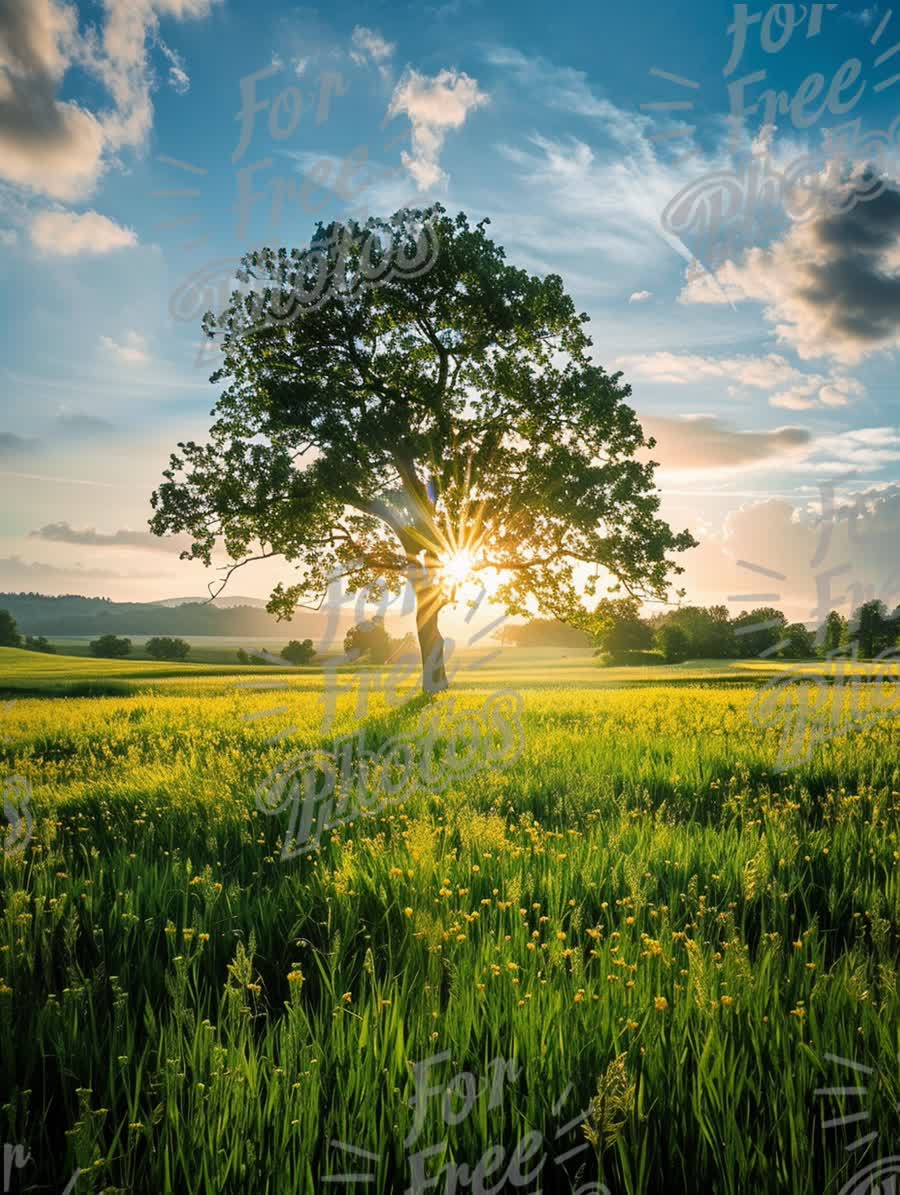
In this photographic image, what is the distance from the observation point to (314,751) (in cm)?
901

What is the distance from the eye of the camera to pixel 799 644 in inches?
2746

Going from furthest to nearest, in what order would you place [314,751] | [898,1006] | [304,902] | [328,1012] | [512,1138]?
[314,751], [304,902], [328,1012], [898,1006], [512,1138]

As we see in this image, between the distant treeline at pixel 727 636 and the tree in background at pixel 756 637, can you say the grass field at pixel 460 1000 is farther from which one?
the tree in background at pixel 756 637

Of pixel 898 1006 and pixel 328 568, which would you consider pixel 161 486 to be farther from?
pixel 898 1006

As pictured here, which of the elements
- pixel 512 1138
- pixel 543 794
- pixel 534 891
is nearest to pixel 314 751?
pixel 543 794

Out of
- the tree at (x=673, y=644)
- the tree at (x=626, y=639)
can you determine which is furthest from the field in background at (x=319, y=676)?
the tree at (x=673, y=644)

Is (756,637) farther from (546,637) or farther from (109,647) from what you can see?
(109,647)

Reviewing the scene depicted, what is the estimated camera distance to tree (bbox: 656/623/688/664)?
8456cm

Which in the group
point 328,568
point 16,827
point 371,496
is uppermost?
point 371,496

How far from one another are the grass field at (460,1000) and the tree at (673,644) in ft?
268

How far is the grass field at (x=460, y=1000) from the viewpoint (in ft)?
6.86

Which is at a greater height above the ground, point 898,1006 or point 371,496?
point 371,496

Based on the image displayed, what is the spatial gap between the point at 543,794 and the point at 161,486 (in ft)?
75.7

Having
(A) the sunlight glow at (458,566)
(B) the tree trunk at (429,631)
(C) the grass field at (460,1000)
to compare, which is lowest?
(C) the grass field at (460,1000)
